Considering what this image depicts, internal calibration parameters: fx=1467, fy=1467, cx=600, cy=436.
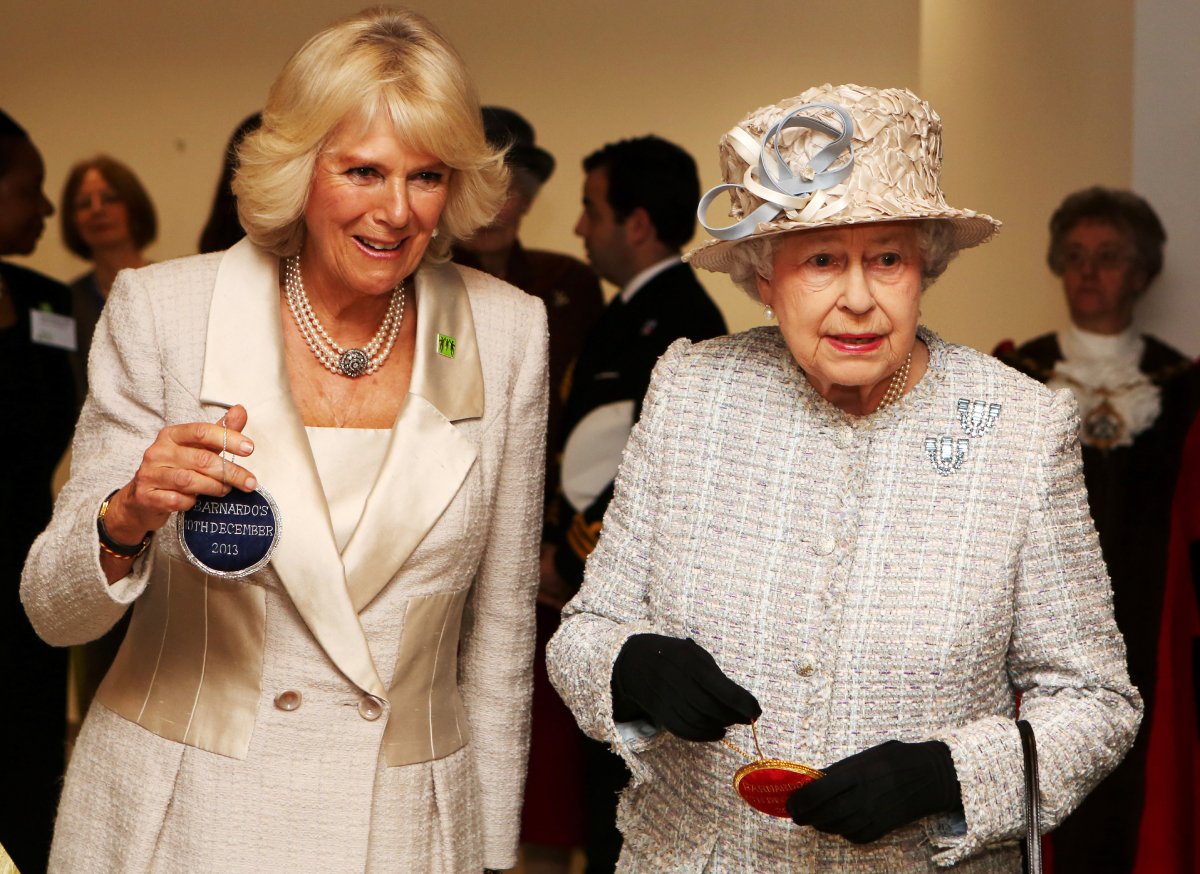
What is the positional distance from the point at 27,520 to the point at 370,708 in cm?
207

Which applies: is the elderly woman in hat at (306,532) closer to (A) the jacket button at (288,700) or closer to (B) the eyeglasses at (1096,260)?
(A) the jacket button at (288,700)

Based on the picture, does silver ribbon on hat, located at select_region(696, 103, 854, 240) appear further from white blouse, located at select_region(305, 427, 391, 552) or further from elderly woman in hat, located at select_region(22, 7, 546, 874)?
white blouse, located at select_region(305, 427, 391, 552)

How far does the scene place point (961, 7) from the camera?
170 inches

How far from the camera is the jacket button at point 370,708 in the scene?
211cm

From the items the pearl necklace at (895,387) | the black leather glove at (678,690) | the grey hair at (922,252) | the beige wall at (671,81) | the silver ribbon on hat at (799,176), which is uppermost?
the beige wall at (671,81)

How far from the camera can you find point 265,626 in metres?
2.10

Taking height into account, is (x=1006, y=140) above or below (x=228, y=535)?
above

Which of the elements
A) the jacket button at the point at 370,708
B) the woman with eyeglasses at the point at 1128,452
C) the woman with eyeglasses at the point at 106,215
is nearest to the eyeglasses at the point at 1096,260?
the woman with eyeglasses at the point at 1128,452

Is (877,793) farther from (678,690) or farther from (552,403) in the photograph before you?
(552,403)

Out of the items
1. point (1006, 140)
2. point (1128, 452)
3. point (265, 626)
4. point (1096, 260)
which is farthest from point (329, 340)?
point (1006, 140)

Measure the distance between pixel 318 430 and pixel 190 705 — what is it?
434mm

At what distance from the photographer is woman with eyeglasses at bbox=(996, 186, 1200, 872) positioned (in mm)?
3773

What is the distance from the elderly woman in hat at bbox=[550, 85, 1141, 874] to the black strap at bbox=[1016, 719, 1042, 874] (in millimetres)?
19

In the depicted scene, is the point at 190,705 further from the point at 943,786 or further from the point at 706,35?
the point at 706,35
